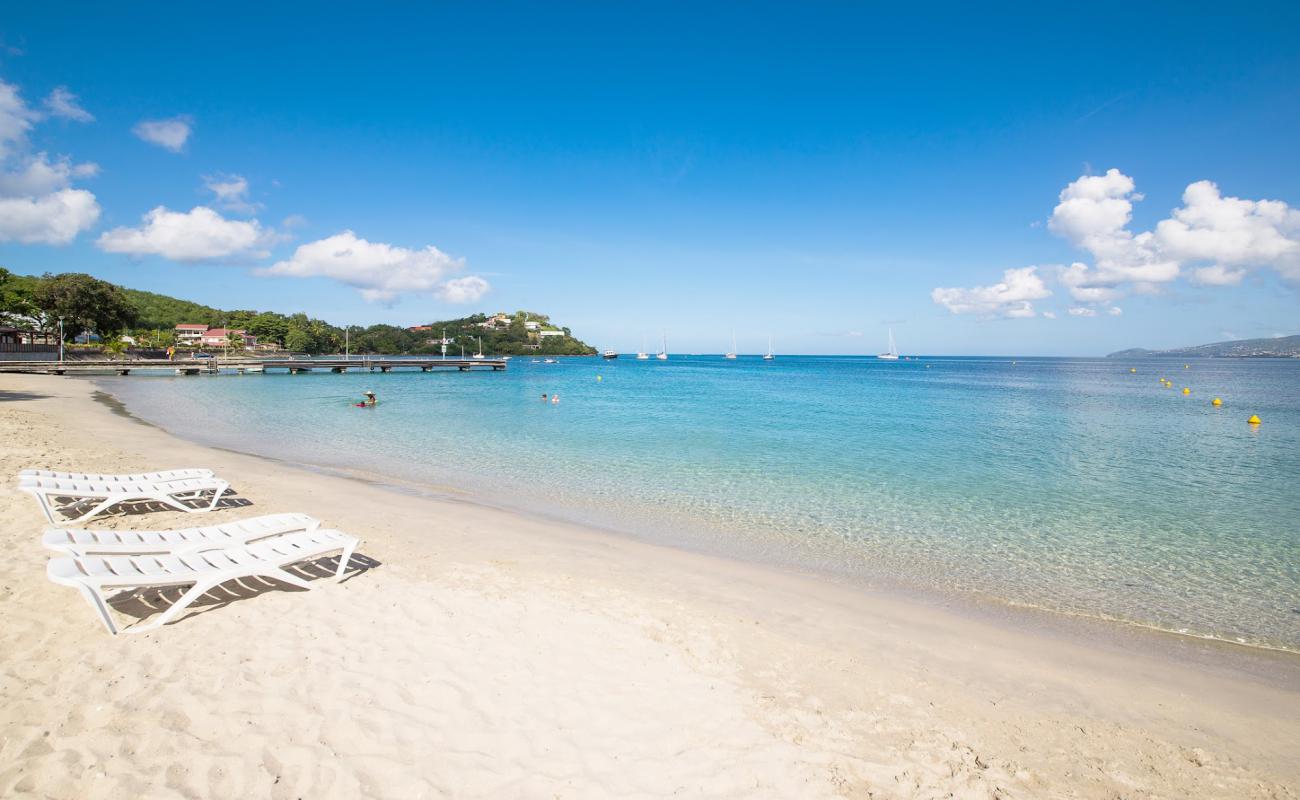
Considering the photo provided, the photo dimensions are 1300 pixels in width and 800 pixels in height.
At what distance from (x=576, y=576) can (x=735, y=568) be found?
2.34 m

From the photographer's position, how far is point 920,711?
4.59 meters

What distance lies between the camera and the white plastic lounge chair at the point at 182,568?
467 centimetres

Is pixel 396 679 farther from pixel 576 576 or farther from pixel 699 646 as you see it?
pixel 576 576

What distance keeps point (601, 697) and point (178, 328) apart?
161611 mm

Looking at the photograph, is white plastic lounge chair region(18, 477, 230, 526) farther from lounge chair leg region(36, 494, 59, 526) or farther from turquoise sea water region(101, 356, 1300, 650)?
turquoise sea water region(101, 356, 1300, 650)

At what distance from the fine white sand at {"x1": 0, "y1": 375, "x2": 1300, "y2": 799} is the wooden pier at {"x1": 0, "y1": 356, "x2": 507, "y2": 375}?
63.3 m

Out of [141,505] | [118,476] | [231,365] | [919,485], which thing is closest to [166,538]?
[118,476]

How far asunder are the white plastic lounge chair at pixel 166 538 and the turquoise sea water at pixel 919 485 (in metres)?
5.25

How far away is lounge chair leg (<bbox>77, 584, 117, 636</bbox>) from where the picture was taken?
462 centimetres

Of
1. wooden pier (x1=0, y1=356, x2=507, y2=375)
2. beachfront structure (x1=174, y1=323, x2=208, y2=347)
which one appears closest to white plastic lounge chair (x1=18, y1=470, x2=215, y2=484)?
wooden pier (x1=0, y1=356, x2=507, y2=375)

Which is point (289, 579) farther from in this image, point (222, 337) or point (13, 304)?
point (222, 337)

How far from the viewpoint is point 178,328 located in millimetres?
128750

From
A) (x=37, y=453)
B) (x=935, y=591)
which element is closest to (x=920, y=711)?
(x=935, y=591)

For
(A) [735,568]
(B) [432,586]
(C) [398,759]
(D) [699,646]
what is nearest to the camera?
(C) [398,759]
